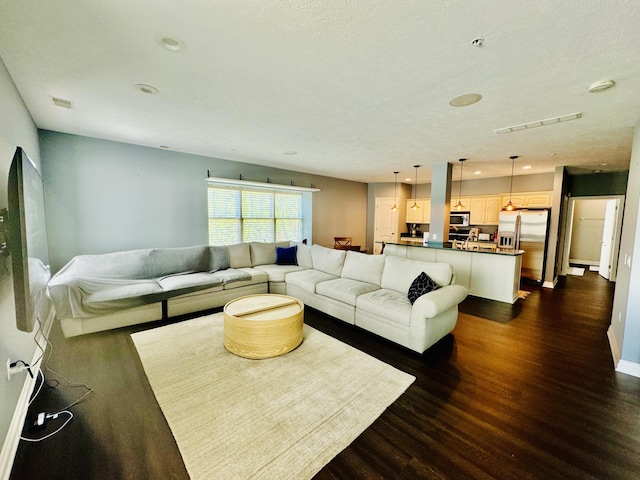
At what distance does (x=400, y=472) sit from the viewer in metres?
1.46

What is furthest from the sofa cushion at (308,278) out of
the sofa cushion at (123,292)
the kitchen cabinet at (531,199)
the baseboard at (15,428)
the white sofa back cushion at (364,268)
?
the kitchen cabinet at (531,199)

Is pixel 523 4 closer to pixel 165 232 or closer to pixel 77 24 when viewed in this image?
pixel 77 24

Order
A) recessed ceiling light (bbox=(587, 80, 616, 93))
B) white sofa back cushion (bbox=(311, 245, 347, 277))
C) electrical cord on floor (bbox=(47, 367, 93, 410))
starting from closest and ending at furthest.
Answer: electrical cord on floor (bbox=(47, 367, 93, 410))
recessed ceiling light (bbox=(587, 80, 616, 93))
white sofa back cushion (bbox=(311, 245, 347, 277))

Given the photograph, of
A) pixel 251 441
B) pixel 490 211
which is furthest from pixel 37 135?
pixel 490 211

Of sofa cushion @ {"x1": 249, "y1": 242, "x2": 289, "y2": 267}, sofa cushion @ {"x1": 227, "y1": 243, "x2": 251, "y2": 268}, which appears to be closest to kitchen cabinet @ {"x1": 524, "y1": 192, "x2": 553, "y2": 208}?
sofa cushion @ {"x1": 249, "y1": 242, "x2": 289, "y2": 267}

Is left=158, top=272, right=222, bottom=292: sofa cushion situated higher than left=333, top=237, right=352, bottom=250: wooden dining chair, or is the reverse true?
left=333, top=237, right=352, bottom=250: wooden dining chair

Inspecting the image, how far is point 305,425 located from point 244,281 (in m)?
2.85

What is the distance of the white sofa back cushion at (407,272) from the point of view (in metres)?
3.19

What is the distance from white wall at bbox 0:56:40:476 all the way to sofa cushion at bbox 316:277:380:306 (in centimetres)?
292

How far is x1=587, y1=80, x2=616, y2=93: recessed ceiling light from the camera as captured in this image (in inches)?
82.8

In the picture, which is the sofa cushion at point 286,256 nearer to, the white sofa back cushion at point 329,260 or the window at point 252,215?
the white sofa back cushion at point 329,260

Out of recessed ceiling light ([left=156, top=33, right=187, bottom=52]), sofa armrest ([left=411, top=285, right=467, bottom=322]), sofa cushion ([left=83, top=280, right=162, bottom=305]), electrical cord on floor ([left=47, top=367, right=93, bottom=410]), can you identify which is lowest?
electrical cord on floor ([left=47, top=367, right=93, bottom=410])

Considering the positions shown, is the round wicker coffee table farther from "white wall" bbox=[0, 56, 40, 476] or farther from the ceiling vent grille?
the ceiling vent grille

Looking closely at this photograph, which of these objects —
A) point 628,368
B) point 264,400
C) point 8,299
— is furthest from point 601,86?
point 8,299
